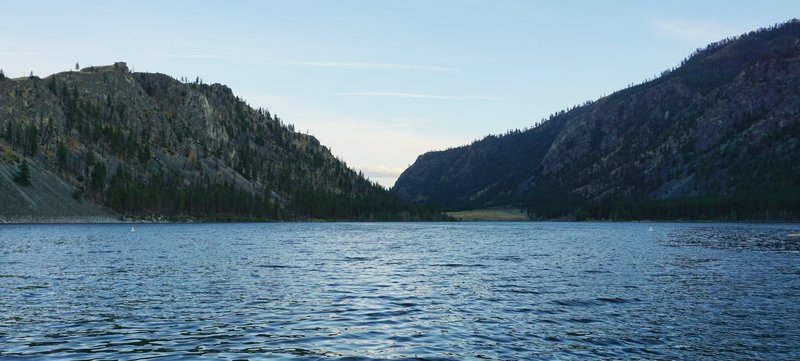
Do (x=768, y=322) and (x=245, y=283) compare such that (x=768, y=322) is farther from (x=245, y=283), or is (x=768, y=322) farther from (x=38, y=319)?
(x=38, y=319)

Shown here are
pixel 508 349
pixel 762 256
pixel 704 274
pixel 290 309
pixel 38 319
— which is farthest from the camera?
pixel 762 256

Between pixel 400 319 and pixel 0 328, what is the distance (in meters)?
22.3

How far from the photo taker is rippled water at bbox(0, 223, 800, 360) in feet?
97.3

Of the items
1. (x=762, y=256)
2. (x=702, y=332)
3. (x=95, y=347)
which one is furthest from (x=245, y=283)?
(x=762, y=256)

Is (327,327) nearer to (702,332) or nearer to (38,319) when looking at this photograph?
(38,319)

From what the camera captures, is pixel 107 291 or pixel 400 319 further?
pixel 107 291

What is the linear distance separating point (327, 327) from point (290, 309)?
7075mm

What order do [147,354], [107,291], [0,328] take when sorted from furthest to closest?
[107,291], [0,328], [147,354]

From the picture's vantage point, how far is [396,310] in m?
41.0

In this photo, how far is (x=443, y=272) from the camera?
66625mm

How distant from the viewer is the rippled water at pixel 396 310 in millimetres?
29672

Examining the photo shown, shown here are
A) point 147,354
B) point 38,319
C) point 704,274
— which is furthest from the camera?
point 704,274

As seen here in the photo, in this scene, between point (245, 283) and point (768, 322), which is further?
point (245, 283)

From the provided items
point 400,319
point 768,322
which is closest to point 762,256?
point 768,322
